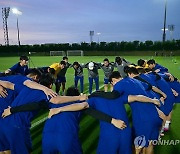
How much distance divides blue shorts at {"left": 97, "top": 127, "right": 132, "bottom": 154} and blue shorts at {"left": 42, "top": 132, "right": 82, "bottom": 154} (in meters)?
0.46

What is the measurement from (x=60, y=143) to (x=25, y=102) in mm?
938

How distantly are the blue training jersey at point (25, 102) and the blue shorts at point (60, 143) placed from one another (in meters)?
0.63

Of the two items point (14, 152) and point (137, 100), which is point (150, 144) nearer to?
point (137, 100)

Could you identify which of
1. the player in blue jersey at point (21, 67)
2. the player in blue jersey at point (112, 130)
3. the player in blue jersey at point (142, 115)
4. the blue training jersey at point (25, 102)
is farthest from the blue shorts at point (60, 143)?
the player in blue jersey at point (21, 67)

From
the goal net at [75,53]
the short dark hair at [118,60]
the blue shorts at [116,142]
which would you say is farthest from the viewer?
the goal net at [75,53]

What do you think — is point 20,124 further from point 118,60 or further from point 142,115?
point 118,60

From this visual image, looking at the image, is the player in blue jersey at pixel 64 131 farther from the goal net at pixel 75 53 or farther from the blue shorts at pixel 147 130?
the goal net at pixel 75 53

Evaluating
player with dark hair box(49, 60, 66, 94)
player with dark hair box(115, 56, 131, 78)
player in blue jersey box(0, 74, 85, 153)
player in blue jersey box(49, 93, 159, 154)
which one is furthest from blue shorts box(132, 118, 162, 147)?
player with dark hair box(49, 60, 66, 94)

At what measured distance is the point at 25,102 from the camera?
4.17 meters

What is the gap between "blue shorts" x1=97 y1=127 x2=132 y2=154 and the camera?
3.99 m

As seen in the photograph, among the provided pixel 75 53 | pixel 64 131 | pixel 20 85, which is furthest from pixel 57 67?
pixel 75 53

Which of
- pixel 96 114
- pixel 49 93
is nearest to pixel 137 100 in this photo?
pixel 96 114

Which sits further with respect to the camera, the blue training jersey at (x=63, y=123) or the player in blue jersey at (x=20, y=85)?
the player in blue jersey at (x=20, y=85)

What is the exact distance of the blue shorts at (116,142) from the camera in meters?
3.99
